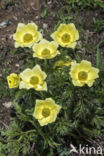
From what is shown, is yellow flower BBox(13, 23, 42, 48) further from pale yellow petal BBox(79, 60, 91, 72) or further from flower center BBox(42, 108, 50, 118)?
flower center BBox(42, 108, 50, 118)

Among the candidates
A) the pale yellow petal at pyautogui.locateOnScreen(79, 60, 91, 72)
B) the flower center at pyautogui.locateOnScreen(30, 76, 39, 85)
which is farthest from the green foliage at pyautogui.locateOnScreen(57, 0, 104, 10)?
the flower center at pyautogui.locateOnScreen(30, 76, 39, 85)

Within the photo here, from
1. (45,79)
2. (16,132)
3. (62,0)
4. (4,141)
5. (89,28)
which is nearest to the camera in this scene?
(45,79)

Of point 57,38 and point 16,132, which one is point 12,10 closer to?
point 57,38

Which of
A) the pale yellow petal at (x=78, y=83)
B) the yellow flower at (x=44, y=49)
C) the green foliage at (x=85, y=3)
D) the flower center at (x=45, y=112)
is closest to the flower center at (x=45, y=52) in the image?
the yellow flower at (x=44, y=49)

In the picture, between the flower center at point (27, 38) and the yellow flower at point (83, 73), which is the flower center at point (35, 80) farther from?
the flower center at point (27, 38)

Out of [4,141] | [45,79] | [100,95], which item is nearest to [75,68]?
[45,79]

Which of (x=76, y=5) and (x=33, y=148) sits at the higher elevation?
(x=76, y=5)
